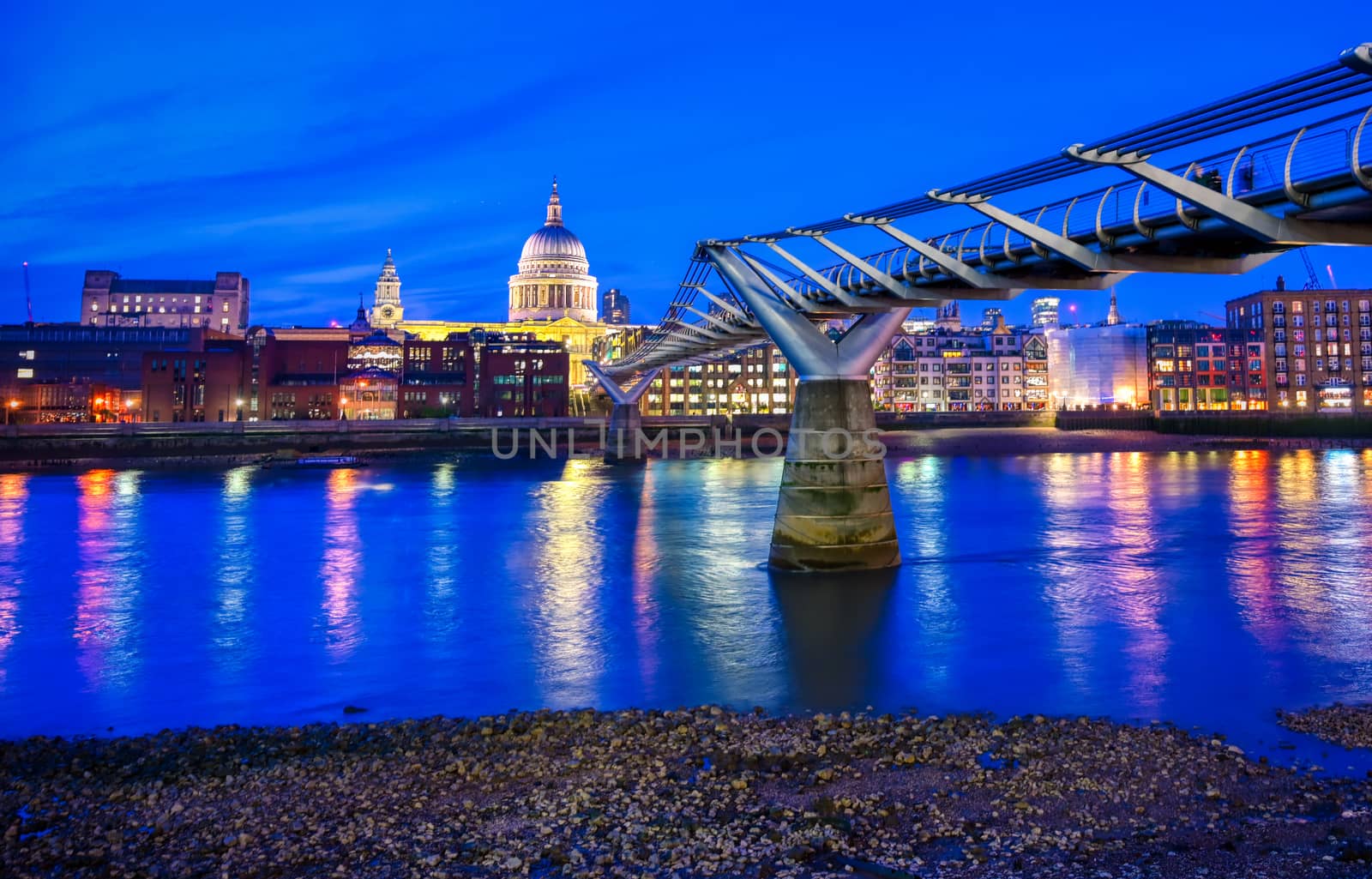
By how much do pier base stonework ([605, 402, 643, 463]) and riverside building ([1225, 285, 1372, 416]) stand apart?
8847 cm

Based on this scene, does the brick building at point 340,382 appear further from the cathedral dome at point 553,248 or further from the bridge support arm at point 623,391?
the cathedral dome at point 553,248

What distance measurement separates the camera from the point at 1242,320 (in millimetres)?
138375

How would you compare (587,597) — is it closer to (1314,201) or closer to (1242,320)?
(1314,201)

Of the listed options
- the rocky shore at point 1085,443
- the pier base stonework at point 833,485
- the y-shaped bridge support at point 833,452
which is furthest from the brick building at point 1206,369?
the y-shaped bridge support at point 833,452

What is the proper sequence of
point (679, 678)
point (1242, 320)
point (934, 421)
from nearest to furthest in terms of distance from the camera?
point (679, 678)
point (934, 421)
point (1242, 320)

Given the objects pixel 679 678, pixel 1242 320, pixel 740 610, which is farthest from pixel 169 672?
pixel 1242 320

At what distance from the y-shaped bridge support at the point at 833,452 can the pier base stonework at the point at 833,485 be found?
19 millimetres

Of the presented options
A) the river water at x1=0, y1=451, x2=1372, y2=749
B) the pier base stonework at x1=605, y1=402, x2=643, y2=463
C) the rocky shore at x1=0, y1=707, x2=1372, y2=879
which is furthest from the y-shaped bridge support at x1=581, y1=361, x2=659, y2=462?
the rocky shore at x1=0, y1=707, x2=1372, y2=879

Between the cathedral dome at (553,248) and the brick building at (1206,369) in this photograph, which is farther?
the cathedral dome at (553,248)

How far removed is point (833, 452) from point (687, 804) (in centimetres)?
1435

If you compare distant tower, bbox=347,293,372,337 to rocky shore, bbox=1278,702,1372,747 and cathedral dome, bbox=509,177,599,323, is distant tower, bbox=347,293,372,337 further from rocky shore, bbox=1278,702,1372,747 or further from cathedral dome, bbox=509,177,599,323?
rocky shore, bbox=1278,702,1372,747

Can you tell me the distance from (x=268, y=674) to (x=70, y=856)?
28.4ft

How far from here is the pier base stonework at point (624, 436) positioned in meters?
78.4

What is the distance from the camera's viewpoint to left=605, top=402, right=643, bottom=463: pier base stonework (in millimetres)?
78438
